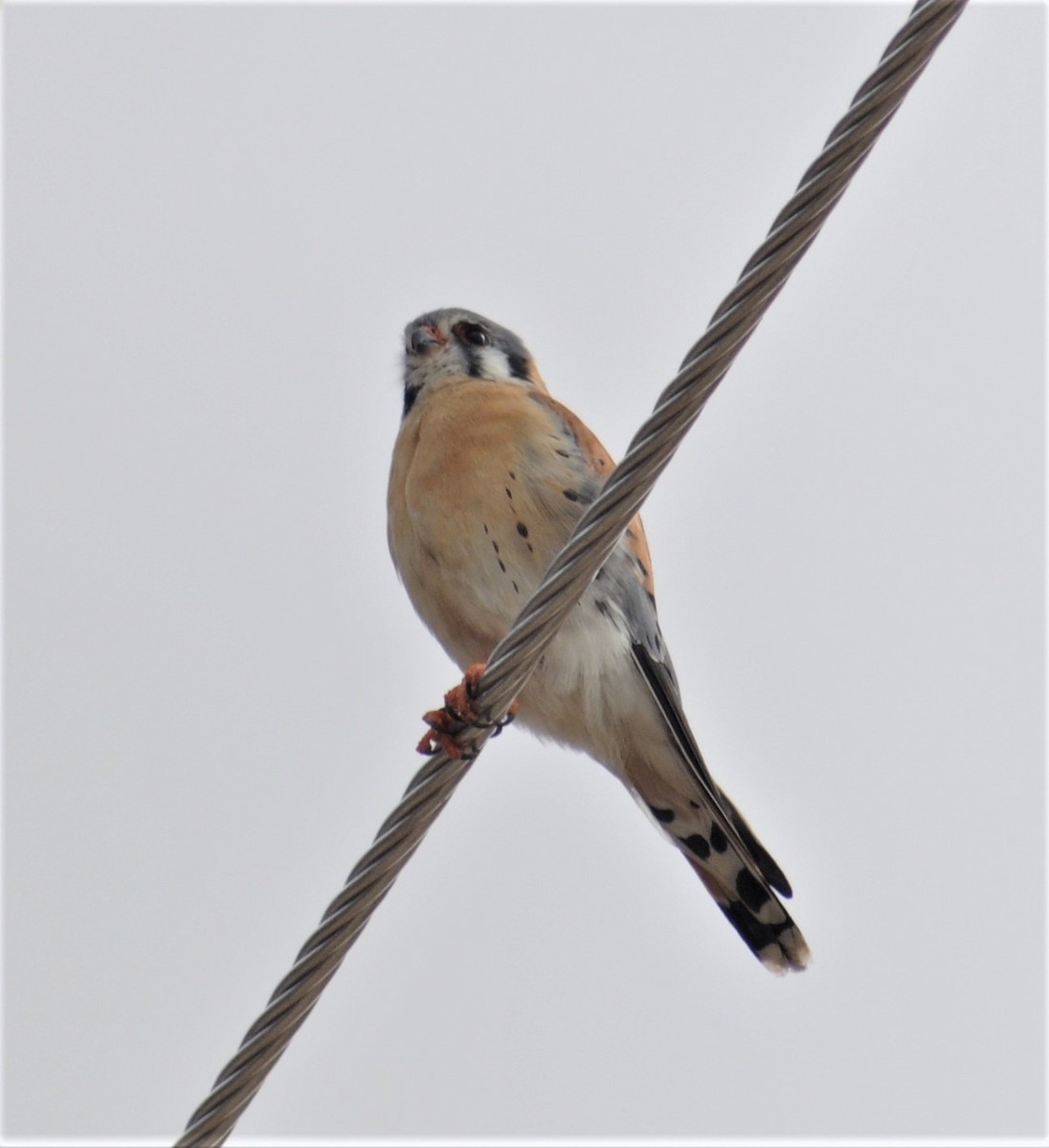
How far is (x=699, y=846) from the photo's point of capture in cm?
401

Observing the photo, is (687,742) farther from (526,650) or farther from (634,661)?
(526,650)

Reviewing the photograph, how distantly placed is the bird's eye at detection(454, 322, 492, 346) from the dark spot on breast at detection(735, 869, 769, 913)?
173cm

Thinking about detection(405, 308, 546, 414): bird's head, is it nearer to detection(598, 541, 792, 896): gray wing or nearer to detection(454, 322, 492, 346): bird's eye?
detection(454, 322, 492, 346): bird's eye

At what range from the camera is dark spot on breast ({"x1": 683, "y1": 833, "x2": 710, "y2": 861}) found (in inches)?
157

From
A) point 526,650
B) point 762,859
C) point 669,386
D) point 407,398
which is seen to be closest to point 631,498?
point 669,386

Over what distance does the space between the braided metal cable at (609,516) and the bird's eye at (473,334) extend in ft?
7.20

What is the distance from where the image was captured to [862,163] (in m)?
2.21

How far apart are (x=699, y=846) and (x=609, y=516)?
180cm

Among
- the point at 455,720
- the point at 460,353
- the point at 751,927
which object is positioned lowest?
the point at 455,720

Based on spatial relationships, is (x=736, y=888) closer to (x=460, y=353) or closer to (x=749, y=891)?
(x=749, y=891)

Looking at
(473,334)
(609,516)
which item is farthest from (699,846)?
(609,516)

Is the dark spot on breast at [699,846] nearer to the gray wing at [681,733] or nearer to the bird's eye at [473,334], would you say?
the gray wing at [681,733]

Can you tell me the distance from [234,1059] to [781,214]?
4.75ft

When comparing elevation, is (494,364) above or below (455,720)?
above
